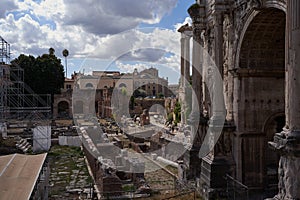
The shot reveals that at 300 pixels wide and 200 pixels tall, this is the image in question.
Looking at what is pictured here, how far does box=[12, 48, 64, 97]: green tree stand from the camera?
46656mm

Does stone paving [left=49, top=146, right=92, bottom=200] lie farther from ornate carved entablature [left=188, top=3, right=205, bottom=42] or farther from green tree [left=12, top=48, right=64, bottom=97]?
green tree [left=12, top=48, right=64, bottom=97]

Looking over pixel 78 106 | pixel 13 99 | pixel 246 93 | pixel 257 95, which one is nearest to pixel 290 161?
pixel 246 93

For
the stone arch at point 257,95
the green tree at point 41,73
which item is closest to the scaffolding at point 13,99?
the green tree at point 41,73

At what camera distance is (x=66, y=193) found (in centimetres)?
1269

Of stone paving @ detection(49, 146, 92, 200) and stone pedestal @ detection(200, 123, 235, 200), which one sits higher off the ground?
stone pedestal @ detection(200, 123, 235, 200)

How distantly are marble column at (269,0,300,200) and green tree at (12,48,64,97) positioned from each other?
42981 millimetres

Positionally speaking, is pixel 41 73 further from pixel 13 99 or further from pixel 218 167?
pixel 218 167

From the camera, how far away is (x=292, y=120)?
22.8ft

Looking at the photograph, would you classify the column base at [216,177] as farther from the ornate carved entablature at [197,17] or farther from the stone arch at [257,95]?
the ornate carved entablature at [197,17]

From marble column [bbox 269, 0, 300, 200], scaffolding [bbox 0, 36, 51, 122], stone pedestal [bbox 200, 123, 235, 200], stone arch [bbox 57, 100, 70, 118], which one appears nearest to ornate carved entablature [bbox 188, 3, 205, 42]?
stone pedestal [bbox 200, 123, 235, 200]

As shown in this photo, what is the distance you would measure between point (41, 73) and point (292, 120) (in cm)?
4404

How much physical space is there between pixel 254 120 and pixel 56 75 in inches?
1632

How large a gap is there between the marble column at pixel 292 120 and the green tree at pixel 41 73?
4298 centimetres

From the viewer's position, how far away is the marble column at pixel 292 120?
679cm
